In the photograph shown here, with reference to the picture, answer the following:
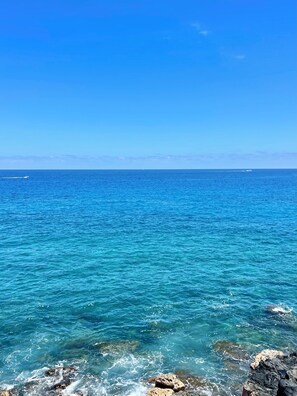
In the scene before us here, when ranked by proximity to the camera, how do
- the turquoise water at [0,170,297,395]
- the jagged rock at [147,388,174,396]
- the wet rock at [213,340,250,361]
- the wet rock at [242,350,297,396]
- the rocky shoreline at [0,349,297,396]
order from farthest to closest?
the wet rock at [213,340,250,361] < the turquoise water at [0,170,297,395] < the jagged rock at [147,388,174,396] < the rocky shoreline at [0,349,297,396] < the wet rock at [242,350,297,396]

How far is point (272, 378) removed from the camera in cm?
1959

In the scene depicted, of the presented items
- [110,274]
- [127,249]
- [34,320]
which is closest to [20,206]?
[127,249]

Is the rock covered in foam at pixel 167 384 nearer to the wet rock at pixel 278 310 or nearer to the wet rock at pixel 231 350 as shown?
the wet rock at pixel 231 350

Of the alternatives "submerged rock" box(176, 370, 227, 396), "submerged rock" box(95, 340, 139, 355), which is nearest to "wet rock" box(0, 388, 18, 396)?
"submerged rock" box(95, 340, 139, 355)

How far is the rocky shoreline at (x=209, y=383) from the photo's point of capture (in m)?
18.9

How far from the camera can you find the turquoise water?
2444cm

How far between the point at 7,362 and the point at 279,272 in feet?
105

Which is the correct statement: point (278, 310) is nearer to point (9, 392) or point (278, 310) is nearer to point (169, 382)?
point (169, 382)

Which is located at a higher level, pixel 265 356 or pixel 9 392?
pixel 265 356

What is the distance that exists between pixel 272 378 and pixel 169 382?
632 centimetres

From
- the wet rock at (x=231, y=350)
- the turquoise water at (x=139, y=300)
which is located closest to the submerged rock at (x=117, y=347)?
the turquoise water at (x=139, y=300)

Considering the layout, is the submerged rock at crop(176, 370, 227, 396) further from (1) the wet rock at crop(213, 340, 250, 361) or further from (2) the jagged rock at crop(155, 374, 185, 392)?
(1) the wet rock at crop(213, 340, 250, 361)

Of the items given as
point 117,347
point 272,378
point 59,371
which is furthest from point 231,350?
point 59,371

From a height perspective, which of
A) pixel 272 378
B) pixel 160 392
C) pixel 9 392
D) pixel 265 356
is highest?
pixel 272 378
